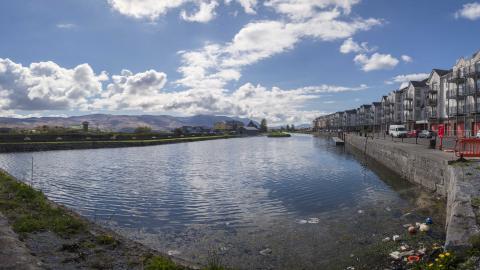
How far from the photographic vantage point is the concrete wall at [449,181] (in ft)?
30.2

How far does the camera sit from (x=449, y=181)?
1812 cm

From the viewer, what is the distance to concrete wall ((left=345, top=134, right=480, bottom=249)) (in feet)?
30.2

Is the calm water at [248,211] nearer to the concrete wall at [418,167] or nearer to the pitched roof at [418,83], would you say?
the concrete wall at [418,167]

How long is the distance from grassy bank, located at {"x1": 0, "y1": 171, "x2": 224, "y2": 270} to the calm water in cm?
210

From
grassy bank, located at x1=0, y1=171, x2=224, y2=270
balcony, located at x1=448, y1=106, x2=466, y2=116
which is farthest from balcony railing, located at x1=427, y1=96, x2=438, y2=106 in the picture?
grassy bank, located at x1=0, y1=171, x2=224, y2=270

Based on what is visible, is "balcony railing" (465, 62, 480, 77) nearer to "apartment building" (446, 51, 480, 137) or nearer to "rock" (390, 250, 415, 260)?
"apartment building" (446, 51, 480, 137)

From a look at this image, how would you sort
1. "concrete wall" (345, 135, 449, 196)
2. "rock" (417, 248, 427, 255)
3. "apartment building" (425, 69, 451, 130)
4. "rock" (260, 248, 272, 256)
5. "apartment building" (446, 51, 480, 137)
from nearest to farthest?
"rock" (417, 248, 427, 255)
"rock" (260, 248, 272, 256)
"concrete wall" (345, 135, 449, 196)
"apartment building" (446, 51, 480, 137)
"apartment building" (425, 69, 451, 130)

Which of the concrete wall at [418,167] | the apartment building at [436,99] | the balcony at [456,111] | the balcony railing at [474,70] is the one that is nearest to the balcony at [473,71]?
the balcony railing at [474,70]

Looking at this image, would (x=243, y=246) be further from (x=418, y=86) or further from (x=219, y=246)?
(x=418, y=86)

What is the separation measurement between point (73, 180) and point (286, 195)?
1742 centimetres

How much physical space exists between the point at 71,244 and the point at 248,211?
9299mm

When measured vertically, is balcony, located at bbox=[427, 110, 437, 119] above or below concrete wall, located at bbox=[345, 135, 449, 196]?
above

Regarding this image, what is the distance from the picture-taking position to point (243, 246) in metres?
12.4

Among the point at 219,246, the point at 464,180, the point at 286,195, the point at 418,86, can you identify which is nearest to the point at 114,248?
the point at 219,246
